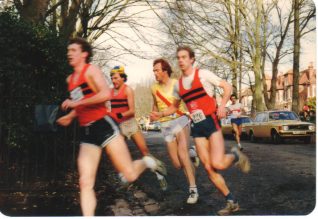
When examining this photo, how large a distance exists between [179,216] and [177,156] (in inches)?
43.4

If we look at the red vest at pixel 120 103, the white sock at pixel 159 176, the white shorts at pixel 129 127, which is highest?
the red vest at pixel 120 103

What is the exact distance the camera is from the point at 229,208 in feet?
16.0

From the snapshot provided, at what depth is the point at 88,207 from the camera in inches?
176

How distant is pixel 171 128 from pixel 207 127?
0.83 meters

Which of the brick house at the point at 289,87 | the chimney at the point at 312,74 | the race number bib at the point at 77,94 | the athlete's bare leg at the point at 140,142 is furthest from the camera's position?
the brick house at the point at 289,87

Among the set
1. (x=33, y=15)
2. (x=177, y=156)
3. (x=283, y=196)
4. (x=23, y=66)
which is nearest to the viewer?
(x=283, y=196)

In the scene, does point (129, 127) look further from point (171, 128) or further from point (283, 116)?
point (283, 116)

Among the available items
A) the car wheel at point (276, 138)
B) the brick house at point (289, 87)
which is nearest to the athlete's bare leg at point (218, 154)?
the brick house at point (289, 87)

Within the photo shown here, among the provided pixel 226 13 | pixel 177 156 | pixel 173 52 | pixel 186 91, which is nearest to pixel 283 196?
pixel 177 156

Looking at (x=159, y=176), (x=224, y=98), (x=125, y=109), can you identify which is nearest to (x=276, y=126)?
(x=159, y=176)

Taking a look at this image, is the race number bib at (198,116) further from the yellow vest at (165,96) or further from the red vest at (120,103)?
the red vest at (120,103)

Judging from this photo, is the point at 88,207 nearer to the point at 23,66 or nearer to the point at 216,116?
the point at 216,116

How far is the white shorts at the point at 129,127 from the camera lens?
549 centimetres

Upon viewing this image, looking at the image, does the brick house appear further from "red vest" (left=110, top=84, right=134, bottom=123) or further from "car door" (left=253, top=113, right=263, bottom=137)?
"red vest" (left=110, top=84, right=134, bottom=123)
